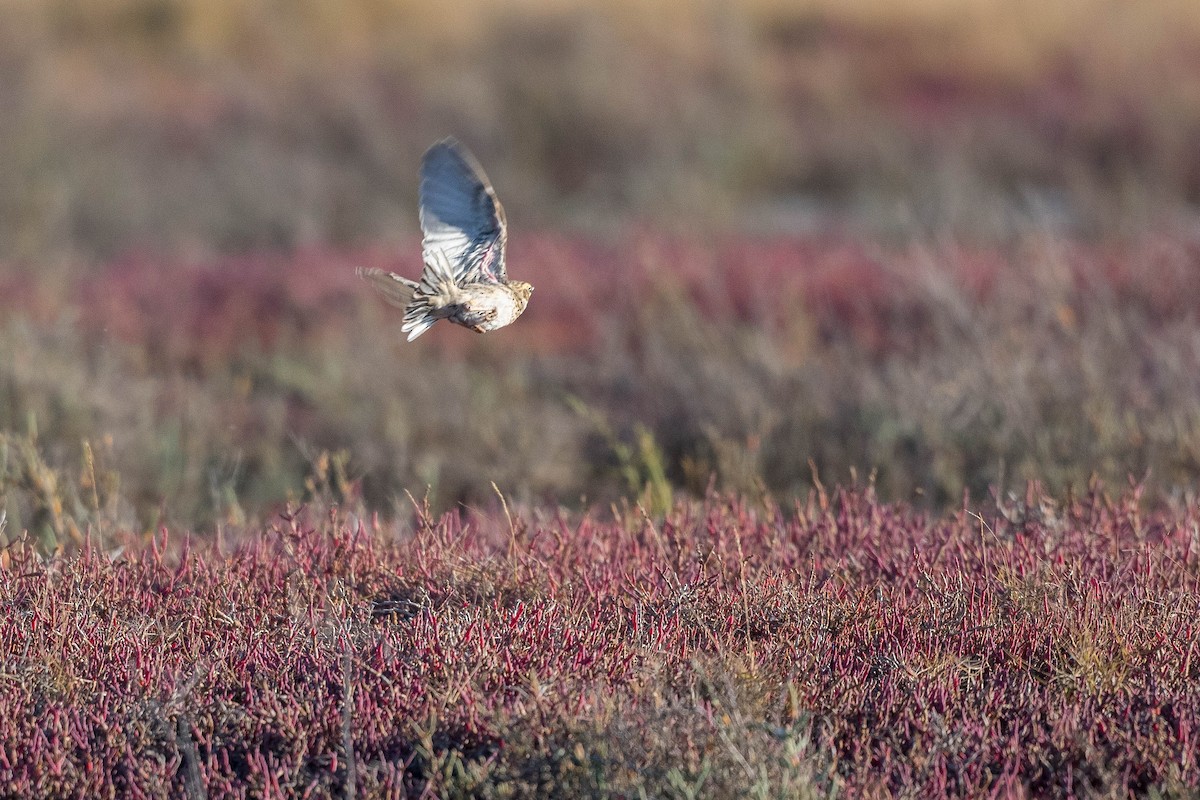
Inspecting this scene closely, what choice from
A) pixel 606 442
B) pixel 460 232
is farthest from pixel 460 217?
pixel 606 442

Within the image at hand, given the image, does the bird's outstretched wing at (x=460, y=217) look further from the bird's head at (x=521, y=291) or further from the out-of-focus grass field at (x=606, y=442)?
the out-of-focus grass field at (x=606, y=442)

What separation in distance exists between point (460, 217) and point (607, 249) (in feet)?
23.7

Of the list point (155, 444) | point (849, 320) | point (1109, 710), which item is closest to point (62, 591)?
point (1109, 710)

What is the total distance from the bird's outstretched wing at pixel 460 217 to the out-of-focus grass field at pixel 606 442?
60 cm

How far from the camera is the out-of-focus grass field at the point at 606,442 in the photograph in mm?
2822

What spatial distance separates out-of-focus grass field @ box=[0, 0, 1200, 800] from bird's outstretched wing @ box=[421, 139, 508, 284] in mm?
597

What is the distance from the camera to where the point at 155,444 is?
667 centimetres

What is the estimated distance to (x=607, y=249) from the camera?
35.9 feet

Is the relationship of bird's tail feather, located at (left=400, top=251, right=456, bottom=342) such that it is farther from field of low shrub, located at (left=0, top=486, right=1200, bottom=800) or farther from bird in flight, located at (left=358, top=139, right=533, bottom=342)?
field of low shrub, located at (left=0, top=486, right=1200, bottom=800)

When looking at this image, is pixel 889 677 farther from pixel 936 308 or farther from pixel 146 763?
pixel 936 308

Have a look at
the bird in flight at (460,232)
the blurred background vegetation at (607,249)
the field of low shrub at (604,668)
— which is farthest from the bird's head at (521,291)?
the blurred background vegetation at (607,249)

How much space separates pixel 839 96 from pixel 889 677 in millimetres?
16117

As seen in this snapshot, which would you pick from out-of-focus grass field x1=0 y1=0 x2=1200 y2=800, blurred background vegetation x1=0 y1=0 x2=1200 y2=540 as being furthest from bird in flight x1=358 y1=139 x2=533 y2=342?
blurred background vegetation x1=0 y1=0 x2=1200 y2=540

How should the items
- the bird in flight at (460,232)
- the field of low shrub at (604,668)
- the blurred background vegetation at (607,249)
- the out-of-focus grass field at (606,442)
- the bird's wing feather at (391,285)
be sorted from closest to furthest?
1. the field of low shrub at (604,668)
2. the out-of-focus grass field at (606,442)
3. the bird's wing feather at (391,285)
4. the bird in flight at (460,232)
5. the blurred background vegetation at (607,249)
